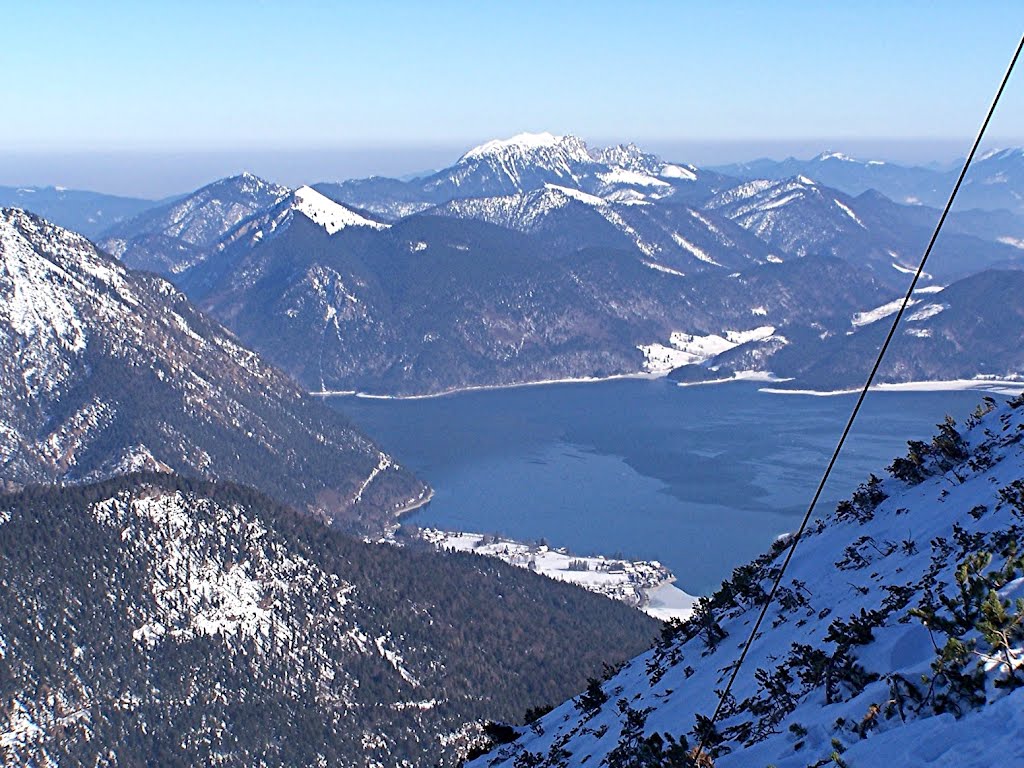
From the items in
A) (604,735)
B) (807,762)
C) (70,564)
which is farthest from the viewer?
(70,564)

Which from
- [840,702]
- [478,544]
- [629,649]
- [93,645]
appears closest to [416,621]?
[629,649]

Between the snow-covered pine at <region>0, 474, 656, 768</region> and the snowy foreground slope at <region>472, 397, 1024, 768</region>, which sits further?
the snow-covered pine at <region>0, 474, 656, 768</region>

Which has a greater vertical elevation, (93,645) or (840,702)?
(840,702)

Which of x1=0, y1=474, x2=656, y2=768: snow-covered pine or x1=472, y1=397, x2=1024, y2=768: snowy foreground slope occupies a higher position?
x1=472, y1=397, x2=1024, y2=768: snowy foreground slope

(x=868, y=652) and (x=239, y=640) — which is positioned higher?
(x=868, y=652)

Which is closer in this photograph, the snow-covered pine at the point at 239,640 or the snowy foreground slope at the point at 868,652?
the snowy foreground slope at the point at 868,652

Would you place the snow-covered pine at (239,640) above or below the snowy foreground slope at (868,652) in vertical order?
below

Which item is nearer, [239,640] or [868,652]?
[868,652]

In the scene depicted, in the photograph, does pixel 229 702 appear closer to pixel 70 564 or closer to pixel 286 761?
pixel 286 761
